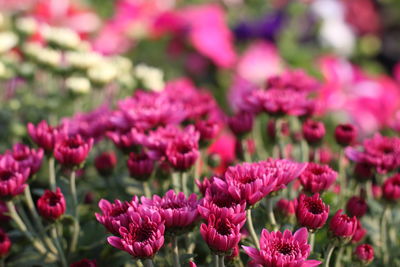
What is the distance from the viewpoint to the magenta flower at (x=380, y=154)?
73 centimetres

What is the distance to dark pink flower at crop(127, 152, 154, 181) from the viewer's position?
0.74 m

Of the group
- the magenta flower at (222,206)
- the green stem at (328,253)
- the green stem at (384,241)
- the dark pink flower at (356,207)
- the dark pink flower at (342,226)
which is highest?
the magenta flower at (222,206)

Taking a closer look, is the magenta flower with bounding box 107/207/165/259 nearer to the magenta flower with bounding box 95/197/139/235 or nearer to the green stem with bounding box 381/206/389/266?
the magenta flower with bounding box 95/197/139/235

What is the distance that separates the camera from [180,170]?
0.71 meters

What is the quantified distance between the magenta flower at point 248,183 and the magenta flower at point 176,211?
4cm

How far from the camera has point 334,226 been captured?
2.04 feet

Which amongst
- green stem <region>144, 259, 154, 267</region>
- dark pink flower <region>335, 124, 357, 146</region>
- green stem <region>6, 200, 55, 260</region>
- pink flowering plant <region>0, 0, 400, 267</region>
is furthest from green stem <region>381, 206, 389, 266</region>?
green stem <region>6, 200, 55, 260</region>

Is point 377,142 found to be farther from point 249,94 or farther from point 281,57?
point 281,57

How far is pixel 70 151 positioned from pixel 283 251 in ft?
1.06

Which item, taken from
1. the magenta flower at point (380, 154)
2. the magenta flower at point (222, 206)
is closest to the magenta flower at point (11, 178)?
the magenta flower at point (222, 206)

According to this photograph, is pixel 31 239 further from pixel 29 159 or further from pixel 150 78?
pixel 150 78

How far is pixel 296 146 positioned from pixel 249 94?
26 cm

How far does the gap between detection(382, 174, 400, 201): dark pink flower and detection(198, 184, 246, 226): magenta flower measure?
270mm

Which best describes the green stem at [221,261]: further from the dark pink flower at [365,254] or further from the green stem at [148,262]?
the dark pink flower at [365,254]
